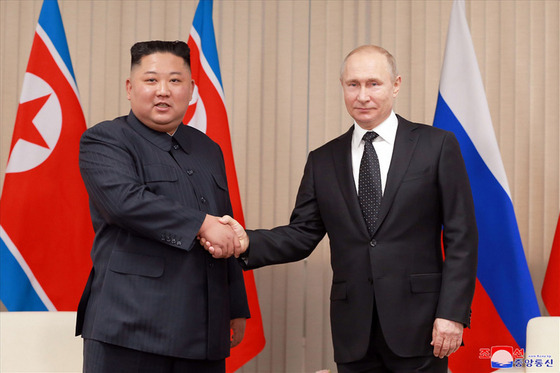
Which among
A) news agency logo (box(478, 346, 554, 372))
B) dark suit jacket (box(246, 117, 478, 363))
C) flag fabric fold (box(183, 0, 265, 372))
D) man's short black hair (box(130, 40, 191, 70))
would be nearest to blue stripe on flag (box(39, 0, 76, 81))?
flag fabric fold (box(183, 0, 265, 372))

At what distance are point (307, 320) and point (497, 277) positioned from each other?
1184 millimetres

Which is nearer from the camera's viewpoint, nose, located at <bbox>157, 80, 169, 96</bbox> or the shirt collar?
nose, located at <bbox>157, 80, 169, 96</bbox>

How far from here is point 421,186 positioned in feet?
6.95

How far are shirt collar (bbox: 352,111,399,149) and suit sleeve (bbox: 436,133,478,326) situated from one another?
0.19 metres

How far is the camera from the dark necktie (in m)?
2.14

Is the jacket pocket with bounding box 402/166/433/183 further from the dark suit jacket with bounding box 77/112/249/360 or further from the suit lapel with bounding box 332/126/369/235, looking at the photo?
the dark suit jacket with bounding box 77/112/249/360

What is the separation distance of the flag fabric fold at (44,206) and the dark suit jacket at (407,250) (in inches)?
61.7

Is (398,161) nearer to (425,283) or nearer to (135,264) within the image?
(425,283)

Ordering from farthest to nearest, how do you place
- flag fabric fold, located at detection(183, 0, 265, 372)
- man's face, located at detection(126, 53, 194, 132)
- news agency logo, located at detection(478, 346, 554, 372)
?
flag fabric fold, located at detection(183, 0, 265, 372) → news agency logo, located at detection(478, 346, 554, 372) → man's face, located at detection(126, 53, 194, 132)

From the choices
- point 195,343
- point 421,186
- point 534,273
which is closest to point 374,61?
point 421,186

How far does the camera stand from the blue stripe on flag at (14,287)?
10.2ft

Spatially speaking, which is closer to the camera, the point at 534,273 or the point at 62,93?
the point at 62,93

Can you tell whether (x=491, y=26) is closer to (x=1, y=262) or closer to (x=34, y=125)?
(x=34, y=125)

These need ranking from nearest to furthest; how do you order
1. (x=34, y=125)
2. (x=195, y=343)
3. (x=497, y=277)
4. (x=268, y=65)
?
1. (x=195, y=343)
2. (x=497, y=277)
3. (x=34, y=125)
4. (x=268, y=65)
